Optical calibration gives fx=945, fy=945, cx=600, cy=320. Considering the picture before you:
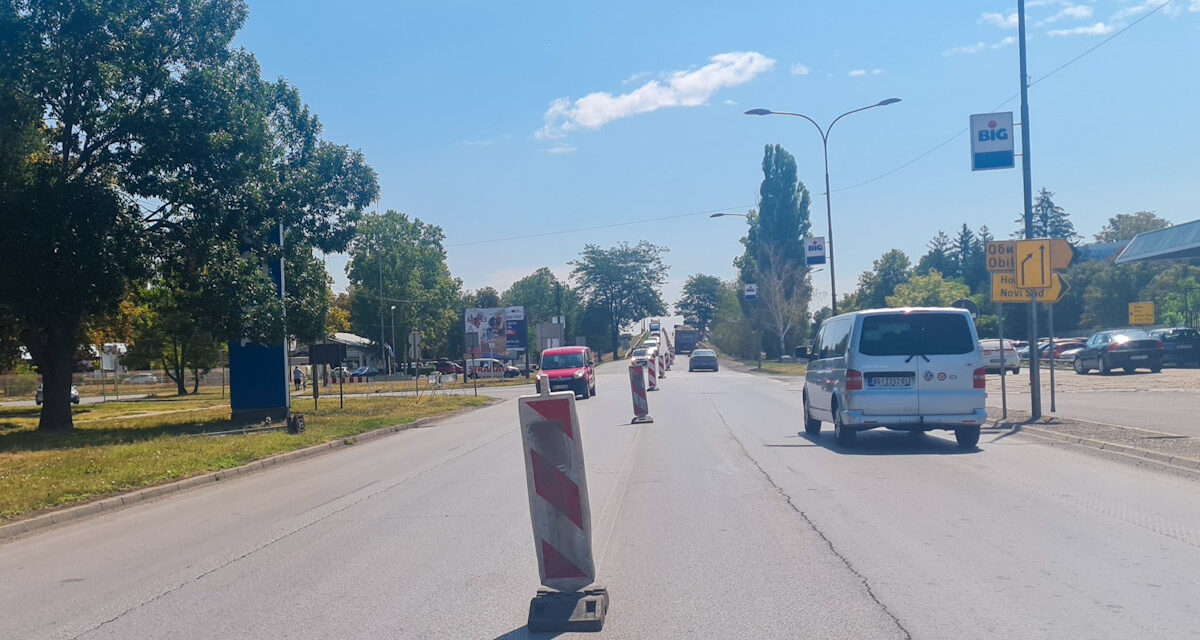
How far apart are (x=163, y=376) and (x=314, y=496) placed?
81.3 meters

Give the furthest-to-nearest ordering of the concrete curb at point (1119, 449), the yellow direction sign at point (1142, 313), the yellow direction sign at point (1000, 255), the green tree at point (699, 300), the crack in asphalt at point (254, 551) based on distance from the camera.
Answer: the green tree at point (699, 300) < the yellow direction sign at point (1142, 313) < the yellow direction sign at point (1000, 255) < the concrete curb at point (1119, 449) < the crack in asphalt at point (254, 551)

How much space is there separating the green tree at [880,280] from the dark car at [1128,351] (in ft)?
157

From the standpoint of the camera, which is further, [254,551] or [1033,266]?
[1033,266]

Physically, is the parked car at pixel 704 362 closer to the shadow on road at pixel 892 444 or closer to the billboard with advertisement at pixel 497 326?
the billboard with advertisement at pixel 497 326

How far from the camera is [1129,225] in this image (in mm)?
110438

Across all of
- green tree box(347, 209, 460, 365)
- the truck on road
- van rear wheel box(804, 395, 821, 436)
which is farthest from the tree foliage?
the truck on road

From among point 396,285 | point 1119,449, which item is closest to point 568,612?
point 1119,449

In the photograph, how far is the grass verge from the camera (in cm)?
1239

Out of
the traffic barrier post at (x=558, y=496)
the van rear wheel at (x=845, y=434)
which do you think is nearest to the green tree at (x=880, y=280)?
the van rear wheel at (x=845, y=434)

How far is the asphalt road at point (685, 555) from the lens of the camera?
18.6 feet

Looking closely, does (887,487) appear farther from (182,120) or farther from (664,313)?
(664,313)

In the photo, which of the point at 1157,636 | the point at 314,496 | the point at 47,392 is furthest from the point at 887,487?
the point at 47,392

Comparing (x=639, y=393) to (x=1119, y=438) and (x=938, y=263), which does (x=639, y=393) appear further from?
(x=938, y=263)

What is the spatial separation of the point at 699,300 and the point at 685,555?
15382cm
